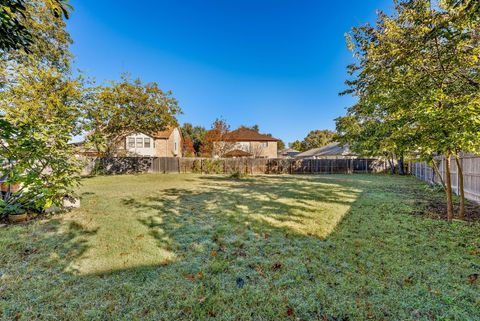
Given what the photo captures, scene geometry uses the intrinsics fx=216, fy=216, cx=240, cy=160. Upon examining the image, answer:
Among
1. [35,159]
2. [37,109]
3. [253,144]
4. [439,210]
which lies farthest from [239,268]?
[253,144]

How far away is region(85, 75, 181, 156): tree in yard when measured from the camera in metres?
15.4

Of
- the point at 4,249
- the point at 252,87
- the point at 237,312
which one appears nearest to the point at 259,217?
the point at 237,312

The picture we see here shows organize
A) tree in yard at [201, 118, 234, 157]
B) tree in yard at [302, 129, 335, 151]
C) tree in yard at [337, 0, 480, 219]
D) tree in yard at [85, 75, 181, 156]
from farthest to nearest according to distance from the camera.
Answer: tree in yard at [302, 129, 335, 151] < tree in yard at [201, 118, 234, 157] < tree in yard at [85, 75, 181, 156] < tree in yard at [337, 0, 480, 219]

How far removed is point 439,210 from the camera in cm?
620

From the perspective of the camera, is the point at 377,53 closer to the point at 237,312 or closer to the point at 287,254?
the point at 287,254

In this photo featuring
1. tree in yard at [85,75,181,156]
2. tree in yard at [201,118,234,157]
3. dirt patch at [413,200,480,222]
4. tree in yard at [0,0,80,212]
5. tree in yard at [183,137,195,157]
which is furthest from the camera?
tree in yard at [183,137,195,157]

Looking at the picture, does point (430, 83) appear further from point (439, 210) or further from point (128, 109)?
point (128, 109)

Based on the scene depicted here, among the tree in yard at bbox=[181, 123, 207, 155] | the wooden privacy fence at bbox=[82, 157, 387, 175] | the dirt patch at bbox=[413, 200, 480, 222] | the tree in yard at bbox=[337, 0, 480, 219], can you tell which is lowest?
the dirt patch at bbox=[413, 200, 480, 222]

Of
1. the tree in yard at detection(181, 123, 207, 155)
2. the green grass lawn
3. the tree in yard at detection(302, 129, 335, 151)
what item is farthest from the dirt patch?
the tree in yard at detection(302, 129, 335, 151)

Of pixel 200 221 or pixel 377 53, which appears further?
pixel 377 53

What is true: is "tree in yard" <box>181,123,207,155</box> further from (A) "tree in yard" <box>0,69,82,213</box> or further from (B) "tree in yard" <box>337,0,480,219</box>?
(B) "tree in yard" <box>337,0,480,219</box>

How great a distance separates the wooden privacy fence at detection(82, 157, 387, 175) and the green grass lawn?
1678 cm

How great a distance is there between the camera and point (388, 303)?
230cm

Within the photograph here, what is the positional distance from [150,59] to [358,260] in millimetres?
17581
